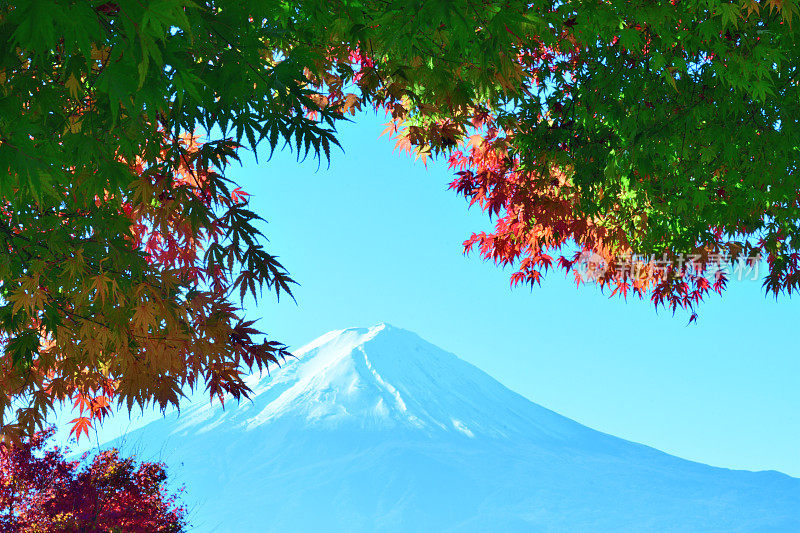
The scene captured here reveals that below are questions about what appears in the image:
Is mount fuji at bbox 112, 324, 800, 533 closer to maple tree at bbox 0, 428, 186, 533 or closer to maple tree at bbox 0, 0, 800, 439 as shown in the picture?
maple tree at bbox 0, 428, 186, 533

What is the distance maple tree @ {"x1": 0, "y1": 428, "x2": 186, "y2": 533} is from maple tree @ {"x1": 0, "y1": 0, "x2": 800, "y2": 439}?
315cm

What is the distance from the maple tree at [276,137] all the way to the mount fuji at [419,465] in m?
114

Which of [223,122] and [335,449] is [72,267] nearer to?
[223,122]

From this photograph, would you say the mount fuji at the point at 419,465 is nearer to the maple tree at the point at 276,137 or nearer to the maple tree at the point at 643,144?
the maple tree at the point at 643,144

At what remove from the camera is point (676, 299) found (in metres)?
10.4

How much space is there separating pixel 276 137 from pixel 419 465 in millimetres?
124960

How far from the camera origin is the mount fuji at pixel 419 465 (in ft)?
396

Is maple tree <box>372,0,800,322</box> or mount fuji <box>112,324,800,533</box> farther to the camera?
mount fuji <box>112,324,800,533</box>

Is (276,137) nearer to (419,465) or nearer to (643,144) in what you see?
(643,144)

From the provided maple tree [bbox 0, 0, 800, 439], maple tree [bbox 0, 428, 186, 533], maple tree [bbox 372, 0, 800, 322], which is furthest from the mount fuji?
maple tree [bbox 0, 0, 800, 439]

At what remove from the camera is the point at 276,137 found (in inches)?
170

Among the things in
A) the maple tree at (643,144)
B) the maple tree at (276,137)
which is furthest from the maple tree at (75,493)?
the maple tree at (643,144)

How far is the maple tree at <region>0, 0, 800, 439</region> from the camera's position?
3.61 m

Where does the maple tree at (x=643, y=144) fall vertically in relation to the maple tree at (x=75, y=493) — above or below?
above
